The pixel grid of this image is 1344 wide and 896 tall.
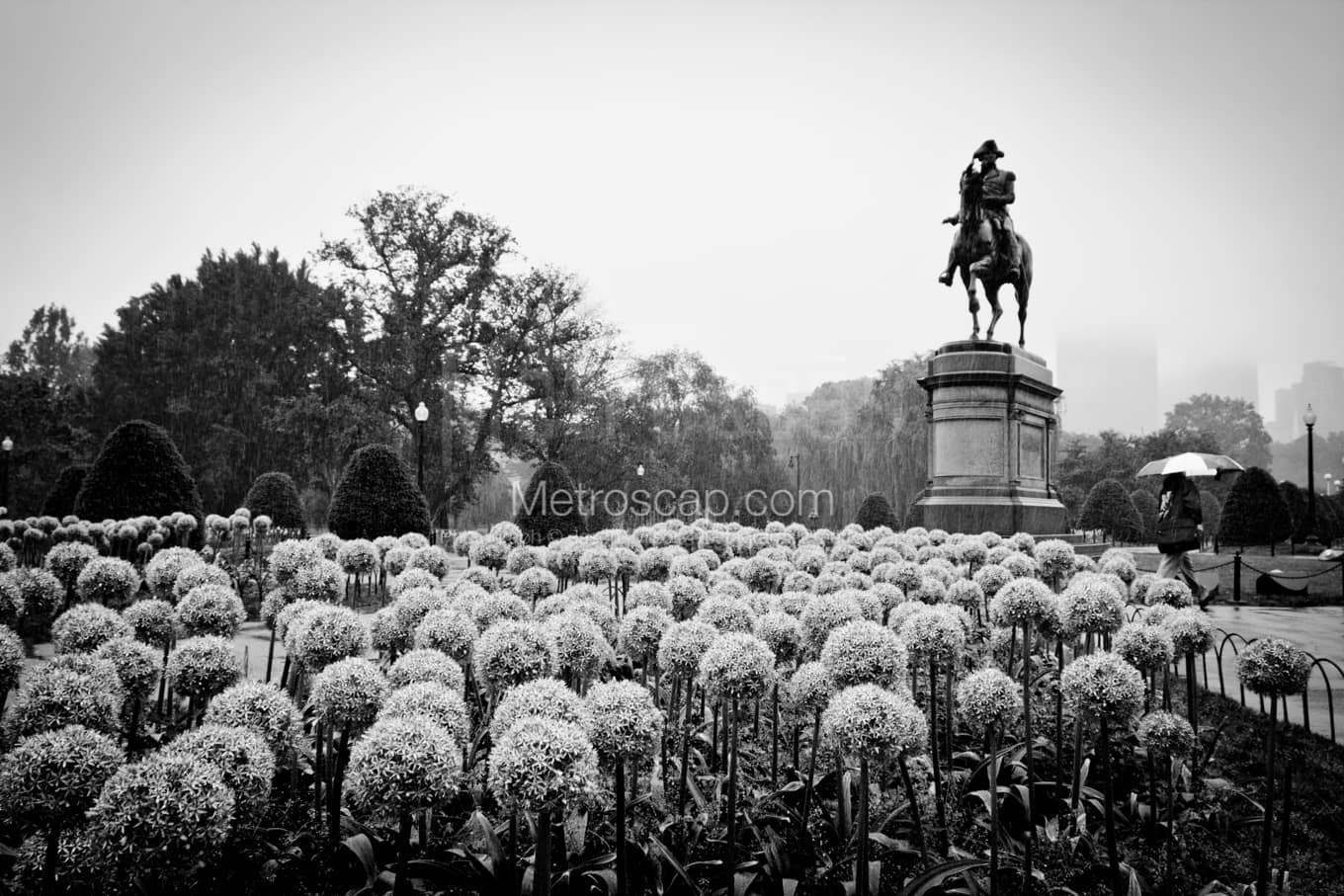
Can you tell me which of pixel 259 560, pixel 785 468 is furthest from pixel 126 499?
pixel 785 468

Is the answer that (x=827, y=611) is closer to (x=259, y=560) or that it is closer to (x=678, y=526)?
(x=678, y=526)

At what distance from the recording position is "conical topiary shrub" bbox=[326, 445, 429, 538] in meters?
12.3

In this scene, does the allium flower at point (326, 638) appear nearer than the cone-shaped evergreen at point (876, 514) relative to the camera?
Yes

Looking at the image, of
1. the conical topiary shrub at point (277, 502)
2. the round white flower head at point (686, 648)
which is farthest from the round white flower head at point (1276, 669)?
the conical topiary shrub at point (277, 502)

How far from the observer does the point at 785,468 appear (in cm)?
3381

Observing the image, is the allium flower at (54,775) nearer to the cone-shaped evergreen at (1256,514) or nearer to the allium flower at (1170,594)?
the allium flower at (1170,594)

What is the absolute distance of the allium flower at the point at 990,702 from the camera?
2.90 meters

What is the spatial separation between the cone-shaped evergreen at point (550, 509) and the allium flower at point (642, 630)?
28.8ft

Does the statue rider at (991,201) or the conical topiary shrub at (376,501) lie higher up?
the statue rider at (991,201)

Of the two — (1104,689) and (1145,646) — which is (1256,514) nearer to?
(1145,646)

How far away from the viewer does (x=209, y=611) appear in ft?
10.8

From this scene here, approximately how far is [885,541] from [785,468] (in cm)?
2760

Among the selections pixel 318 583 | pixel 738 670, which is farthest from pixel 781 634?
pixel 318 583

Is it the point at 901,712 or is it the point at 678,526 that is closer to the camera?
the point at 901,712
